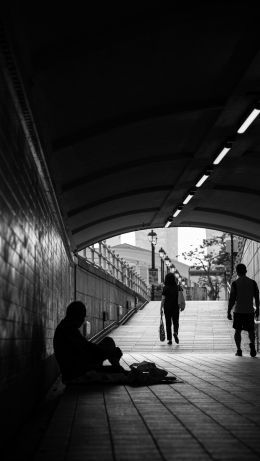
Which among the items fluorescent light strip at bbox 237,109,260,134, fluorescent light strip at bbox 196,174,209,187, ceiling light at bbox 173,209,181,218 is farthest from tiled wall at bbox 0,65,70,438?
ceiling light at bbox 173,209,181,218

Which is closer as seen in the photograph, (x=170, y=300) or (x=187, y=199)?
(x=170, y=300)

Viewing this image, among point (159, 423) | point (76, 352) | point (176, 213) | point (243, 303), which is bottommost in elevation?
point (159, 423)

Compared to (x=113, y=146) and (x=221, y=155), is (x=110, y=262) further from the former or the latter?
(x=113, y=146)

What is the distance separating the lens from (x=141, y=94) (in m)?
9.34

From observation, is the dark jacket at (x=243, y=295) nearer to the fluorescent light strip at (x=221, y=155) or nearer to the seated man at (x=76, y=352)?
the fluorescent light strip at (x=221, y=155)

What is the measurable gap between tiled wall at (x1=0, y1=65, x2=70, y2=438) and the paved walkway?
1.25ft

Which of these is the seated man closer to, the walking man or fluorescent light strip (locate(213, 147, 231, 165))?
fluorescent light strip (locate(213, 147, 231, 165))

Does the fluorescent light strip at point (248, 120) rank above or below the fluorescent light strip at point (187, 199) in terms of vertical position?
below

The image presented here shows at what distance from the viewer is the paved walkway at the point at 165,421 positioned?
4.25 meters

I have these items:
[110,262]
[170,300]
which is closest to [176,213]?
[170,300]

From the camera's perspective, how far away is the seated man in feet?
28.9

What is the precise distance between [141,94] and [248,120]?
2032 millimetres

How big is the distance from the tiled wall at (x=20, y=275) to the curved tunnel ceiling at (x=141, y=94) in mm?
632

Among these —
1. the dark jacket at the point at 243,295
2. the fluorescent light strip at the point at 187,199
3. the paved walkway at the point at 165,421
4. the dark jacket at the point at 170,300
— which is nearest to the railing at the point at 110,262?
the fluorescent light strip at the point at 187,199
